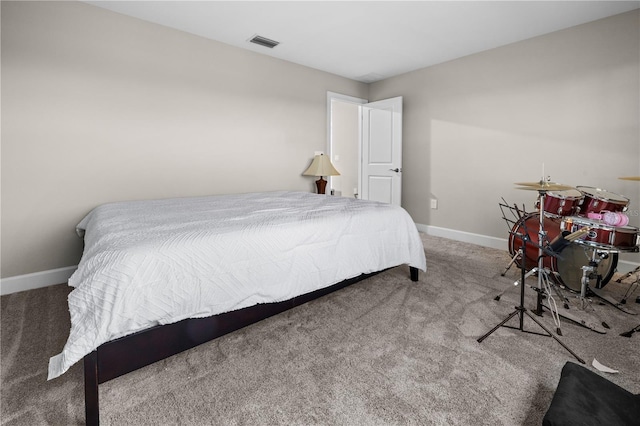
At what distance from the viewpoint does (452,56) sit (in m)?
3.97

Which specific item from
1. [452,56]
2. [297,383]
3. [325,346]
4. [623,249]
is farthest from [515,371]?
[452,56]

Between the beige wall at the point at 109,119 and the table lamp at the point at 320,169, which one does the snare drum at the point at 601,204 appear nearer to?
the table lamp at the point at 320,169

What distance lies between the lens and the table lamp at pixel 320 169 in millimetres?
4309

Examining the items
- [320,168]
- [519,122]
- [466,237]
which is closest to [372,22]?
[320,168]

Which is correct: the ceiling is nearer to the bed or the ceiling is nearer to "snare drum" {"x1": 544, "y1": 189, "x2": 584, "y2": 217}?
"snare drum" {"x1": 544, "y1": 189, "x2": 584, "y2": 217}

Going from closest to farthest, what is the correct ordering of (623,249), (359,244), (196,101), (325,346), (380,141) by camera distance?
(325,346)
(623,249)
(359,244)
(196,101)
(380,141)

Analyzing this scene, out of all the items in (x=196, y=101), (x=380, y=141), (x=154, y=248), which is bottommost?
(x=154, y=248)

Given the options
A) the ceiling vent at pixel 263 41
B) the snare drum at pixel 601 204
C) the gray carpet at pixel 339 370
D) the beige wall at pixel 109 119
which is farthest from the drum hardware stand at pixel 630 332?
the ceiling vent at pixel 263 41

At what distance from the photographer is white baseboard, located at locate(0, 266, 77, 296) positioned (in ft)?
8.32

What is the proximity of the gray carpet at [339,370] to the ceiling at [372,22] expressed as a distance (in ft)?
8.29

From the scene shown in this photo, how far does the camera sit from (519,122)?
358 centimetres

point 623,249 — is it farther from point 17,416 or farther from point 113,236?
point 17,416

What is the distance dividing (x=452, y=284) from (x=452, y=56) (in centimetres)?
295

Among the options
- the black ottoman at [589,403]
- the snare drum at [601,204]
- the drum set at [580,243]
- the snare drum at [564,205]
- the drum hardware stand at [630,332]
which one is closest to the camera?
the black ottoman at [589,403]
